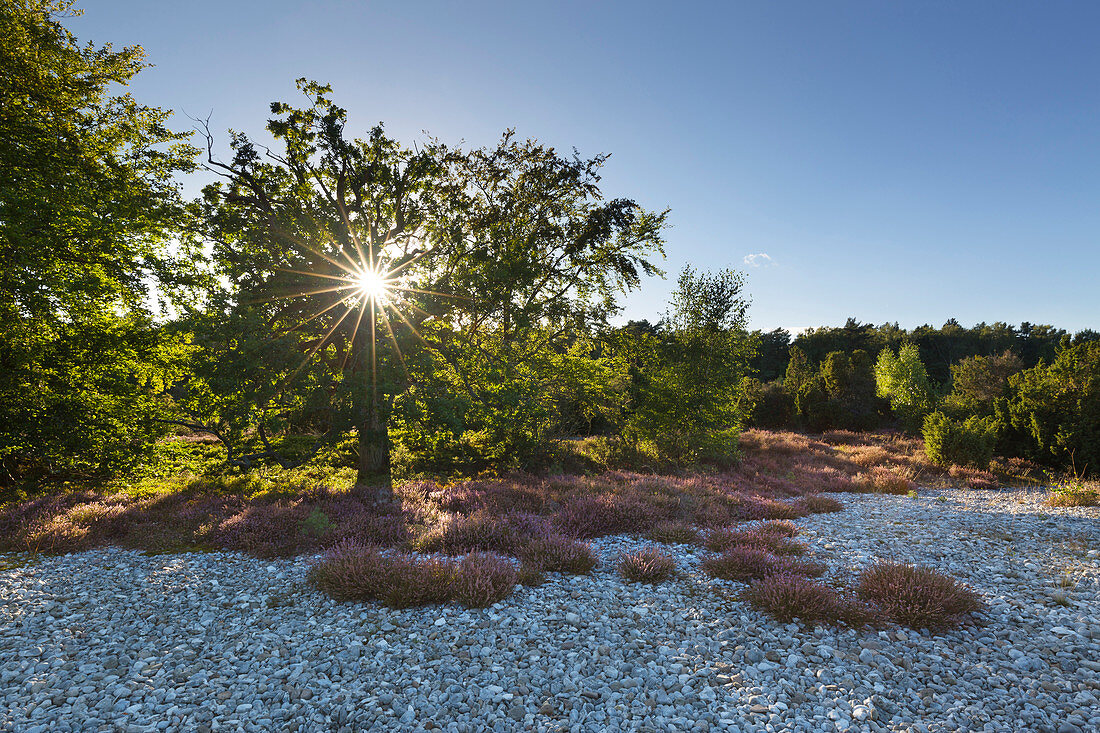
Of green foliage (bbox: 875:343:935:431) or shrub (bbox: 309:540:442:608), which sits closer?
shrub (bbox: 309:540:442:608)

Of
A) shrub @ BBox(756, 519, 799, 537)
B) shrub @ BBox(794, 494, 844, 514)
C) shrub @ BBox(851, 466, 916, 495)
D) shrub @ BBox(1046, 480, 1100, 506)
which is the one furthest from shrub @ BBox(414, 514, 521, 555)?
shrub @ BBox(1046, 480, 1100, 506)

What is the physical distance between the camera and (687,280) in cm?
1997

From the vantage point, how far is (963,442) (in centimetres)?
2045

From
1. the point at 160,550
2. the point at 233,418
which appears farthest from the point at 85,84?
the point at 160,550

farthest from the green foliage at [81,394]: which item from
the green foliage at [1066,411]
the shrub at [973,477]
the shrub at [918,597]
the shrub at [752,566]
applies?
the green foliage at [1066,411]

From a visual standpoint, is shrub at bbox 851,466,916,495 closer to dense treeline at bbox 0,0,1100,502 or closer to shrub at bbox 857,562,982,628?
dense treeline at bbox 0,0,1100,502

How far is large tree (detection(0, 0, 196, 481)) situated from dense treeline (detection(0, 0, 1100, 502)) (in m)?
0.06

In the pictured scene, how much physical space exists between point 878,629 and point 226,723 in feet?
25.3

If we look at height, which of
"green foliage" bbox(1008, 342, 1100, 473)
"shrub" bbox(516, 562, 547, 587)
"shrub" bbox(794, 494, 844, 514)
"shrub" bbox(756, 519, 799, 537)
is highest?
"green foliage" bbox(1008, 342, 1100, 473)

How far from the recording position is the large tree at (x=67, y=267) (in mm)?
10125

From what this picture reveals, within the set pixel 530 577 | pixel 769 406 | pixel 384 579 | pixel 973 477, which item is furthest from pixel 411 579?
pixel 769 406

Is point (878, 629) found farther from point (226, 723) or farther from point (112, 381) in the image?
point (112, 381)

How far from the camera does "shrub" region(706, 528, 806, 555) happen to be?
8.62m

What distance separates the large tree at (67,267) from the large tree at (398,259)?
212 cm
